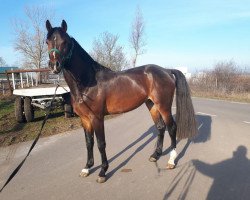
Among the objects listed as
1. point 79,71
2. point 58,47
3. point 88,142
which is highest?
point 58,47

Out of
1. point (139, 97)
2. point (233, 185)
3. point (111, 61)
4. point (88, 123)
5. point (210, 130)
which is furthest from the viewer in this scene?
point (111, 61)

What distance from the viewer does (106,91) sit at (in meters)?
4.73

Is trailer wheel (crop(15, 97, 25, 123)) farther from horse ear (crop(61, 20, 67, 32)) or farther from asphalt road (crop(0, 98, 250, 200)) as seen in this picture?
horse ear (crop(61, 20, 67, 32))

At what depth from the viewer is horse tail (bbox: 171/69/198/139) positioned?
18.4 feet

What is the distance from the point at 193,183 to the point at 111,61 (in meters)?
28.6

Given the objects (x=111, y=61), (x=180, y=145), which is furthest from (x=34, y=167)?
(x=111, y=61)

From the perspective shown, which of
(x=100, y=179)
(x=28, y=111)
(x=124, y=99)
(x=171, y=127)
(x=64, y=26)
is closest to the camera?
(x=64, y=26)

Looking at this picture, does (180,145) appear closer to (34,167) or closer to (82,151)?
(82,151)

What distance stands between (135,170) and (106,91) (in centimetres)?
149

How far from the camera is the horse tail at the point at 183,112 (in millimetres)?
5594

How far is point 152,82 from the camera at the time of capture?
5262 millimetres

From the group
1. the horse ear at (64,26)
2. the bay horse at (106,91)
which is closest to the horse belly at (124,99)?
the bay horse at (106,91)

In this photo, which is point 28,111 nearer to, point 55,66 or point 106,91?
point 106,91

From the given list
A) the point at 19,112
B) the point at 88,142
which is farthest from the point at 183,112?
the point at 19,112
